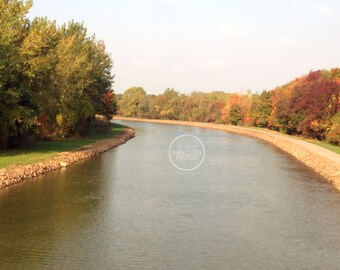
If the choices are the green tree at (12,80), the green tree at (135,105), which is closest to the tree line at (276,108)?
the green tree at (135,105)

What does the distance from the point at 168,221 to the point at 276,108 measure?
236 ft

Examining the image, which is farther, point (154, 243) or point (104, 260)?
point (154, 243)

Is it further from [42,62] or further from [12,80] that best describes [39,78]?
[12,80]

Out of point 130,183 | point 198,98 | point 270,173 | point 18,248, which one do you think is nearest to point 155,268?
point 18,248

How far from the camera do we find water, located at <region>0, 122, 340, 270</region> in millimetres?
15266

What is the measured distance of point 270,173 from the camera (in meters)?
37.2

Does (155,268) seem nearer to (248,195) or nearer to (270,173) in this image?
(248,195)

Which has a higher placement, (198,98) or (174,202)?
(198,98)

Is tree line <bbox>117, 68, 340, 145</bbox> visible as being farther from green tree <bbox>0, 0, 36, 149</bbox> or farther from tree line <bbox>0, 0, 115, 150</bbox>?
green tree <bbox>0, 0, 36, 149</bbox>

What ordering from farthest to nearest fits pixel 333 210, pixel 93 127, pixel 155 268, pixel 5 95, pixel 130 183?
1. pixel 93 127
2. pixel 5 95
3. pixel 130 183
4. pixel 333 210
5. pixel 155 268

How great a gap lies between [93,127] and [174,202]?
51.2m

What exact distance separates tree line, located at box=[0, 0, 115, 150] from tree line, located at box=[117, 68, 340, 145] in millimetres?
32252

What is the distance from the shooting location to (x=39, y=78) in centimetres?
3956

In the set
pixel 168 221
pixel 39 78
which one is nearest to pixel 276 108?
pixel 39 78
